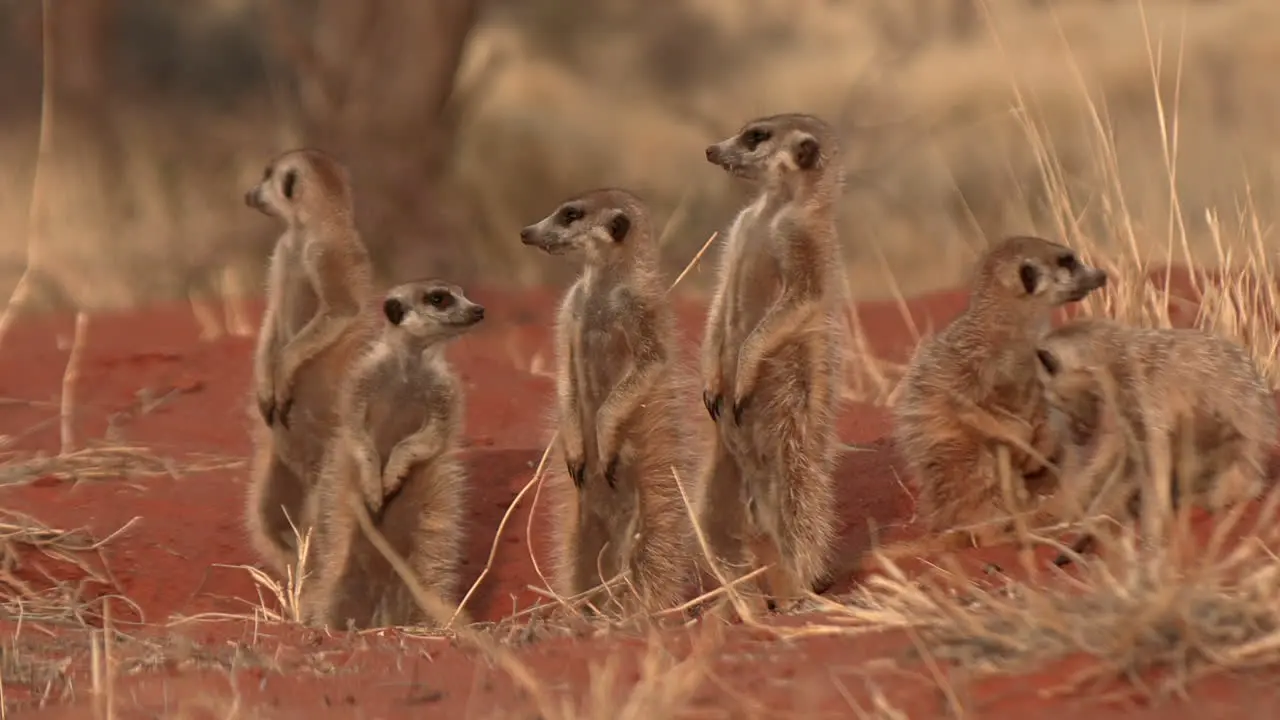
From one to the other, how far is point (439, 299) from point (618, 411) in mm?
538

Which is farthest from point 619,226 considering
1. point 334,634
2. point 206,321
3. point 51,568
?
point 206,321

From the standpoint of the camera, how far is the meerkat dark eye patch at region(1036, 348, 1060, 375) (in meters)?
4.22

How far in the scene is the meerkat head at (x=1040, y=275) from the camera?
14.4ft

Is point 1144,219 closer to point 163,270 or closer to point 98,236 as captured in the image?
point 163,270

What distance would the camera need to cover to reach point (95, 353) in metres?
6.56

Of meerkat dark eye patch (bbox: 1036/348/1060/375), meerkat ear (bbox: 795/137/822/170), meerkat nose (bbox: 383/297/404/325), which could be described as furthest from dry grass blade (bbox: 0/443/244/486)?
meerkat dark eye patch (bbox: 1036/348/1060/375)

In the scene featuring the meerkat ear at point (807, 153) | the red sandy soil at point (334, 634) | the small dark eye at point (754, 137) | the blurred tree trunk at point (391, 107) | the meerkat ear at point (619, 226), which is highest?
the blurred tree trunk at point (391, 107)

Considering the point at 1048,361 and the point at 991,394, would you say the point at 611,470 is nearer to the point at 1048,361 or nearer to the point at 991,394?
the point at 991,394

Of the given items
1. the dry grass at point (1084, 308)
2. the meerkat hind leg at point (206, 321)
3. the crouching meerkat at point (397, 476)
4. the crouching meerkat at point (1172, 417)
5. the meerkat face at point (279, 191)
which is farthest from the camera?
the meerkat hind leg at point (206, 321)

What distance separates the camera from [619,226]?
458 centimetres

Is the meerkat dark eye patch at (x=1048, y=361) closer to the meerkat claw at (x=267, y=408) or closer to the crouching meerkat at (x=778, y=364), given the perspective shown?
the crouching meerkat at (x=778, y=364)

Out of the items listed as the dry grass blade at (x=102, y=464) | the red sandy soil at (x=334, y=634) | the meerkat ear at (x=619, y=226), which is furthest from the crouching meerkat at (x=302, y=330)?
the meerkat ear at (x=619, y=226)

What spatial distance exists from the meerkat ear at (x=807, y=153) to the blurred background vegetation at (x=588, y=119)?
1212mm

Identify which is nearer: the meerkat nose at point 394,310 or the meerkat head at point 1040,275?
the meerkat head at point 1040,275
